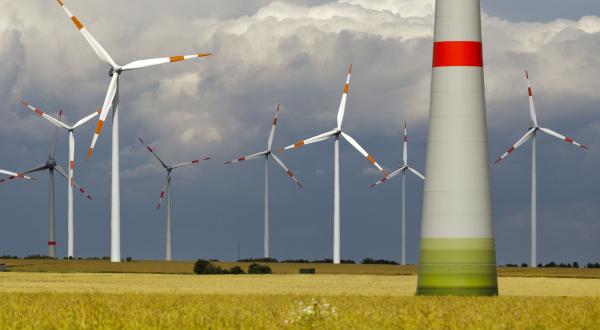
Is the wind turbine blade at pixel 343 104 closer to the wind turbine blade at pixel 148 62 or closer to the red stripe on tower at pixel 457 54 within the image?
the wind turbine blade at pixel 148 62

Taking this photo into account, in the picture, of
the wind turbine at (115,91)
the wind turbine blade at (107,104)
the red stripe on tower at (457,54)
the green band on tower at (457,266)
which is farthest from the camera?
the wind turbine at (115,91)

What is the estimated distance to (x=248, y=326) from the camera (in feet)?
120

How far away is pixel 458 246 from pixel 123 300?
64.0 feet

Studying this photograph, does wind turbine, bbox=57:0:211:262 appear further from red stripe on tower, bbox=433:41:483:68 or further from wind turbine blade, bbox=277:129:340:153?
red stripe on tower, bbox=433:41:483:68

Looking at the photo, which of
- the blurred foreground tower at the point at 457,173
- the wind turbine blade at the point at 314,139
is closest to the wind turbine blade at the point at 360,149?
the wind turbine blade at the point at 314,139

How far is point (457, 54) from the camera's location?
211 ft

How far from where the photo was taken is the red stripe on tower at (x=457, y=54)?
64500 millimetres

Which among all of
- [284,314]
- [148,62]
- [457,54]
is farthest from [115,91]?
[284,314]

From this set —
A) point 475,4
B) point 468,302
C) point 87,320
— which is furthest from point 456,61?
point 87,320

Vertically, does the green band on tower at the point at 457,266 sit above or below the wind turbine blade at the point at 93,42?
below

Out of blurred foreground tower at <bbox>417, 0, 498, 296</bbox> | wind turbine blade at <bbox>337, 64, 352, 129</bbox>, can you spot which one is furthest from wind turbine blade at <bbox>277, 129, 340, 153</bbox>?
blurred foreground tower at <bbox>417, 0, 498, 296</bbox>

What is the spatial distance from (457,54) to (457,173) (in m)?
7.22

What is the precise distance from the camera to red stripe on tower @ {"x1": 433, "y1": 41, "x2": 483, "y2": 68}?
64.5m

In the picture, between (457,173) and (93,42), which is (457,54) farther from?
(93,42)
